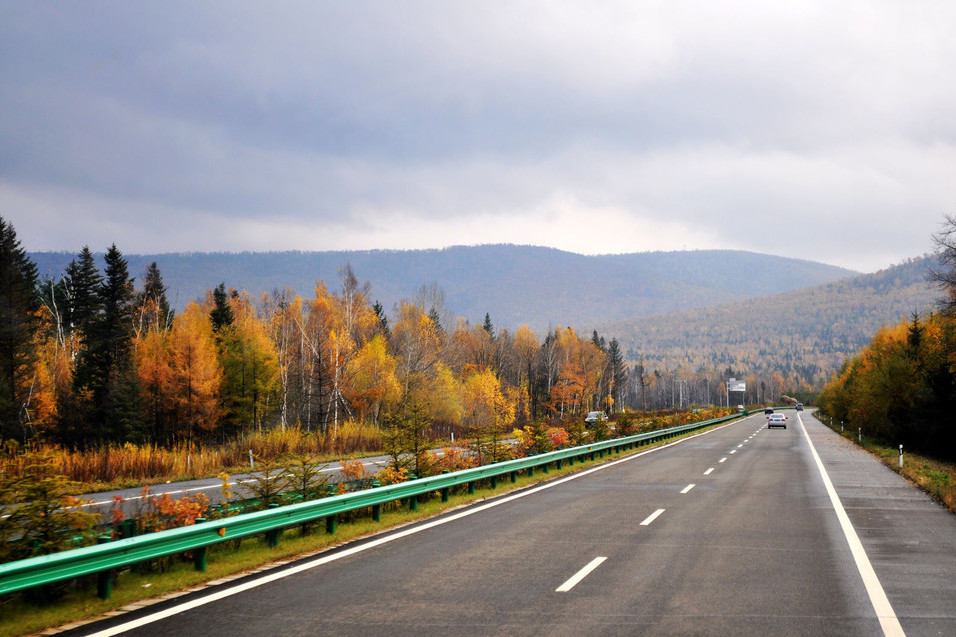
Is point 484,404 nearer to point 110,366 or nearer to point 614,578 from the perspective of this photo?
point 110,366

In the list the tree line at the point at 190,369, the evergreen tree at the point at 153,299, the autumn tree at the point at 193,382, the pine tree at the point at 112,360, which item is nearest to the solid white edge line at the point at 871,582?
the tree line at the point at 190,369

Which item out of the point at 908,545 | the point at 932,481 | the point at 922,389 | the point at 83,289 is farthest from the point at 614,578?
the point at 83,289

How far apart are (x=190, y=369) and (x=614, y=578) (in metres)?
45.8

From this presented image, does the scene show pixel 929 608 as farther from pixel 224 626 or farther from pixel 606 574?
pixel 224 626

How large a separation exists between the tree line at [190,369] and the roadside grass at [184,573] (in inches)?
1107

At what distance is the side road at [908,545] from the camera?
7026mm

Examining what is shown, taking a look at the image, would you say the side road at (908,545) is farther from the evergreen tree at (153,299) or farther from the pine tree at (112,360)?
the evergreen tree at (153,299)

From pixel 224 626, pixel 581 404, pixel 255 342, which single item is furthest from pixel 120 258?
pixel 581 404

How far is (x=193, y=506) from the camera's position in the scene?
9672mm

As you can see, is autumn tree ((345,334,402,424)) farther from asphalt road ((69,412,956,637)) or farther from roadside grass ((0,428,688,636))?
roadside grass ((0,428,688,636))

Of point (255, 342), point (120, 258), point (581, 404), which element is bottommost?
point (581, 404)

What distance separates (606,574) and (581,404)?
95927mm

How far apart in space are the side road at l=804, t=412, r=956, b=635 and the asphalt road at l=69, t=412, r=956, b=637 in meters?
0.04

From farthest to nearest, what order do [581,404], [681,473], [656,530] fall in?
[581,404] < [681,473] < [656,530]
